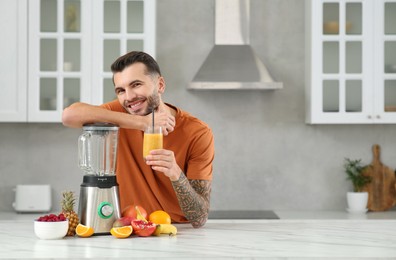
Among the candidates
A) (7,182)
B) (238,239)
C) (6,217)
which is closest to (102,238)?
(238,239)

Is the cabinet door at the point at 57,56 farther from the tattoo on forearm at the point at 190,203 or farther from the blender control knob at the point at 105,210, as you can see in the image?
the blender control knob at the point at 105,210

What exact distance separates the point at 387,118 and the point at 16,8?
2.64m

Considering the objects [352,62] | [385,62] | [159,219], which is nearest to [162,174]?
[159,219]

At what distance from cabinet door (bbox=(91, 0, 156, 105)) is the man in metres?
1.61

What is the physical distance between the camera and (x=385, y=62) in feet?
15.5

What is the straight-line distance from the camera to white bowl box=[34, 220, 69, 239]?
233 centimetres

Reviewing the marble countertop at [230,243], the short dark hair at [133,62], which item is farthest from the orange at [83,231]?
the short dark hair at [133,62]

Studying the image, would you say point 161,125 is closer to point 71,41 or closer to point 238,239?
point 238,239

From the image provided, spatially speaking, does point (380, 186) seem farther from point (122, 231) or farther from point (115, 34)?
point (122, 231)

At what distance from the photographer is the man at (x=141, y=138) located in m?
2.80

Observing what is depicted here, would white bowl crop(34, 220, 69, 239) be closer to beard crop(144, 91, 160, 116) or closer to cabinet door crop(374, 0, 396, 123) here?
beard crop(144, 91, 160, 116)

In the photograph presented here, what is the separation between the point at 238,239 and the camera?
2338 millimetres

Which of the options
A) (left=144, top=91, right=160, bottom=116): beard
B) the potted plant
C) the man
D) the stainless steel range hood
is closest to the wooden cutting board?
the potted plant

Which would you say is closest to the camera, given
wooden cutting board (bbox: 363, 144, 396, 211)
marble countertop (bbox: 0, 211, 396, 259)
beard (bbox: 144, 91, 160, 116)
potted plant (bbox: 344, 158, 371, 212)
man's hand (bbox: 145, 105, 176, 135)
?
marble countertop (bbox: 0, 211, 396, 259)
